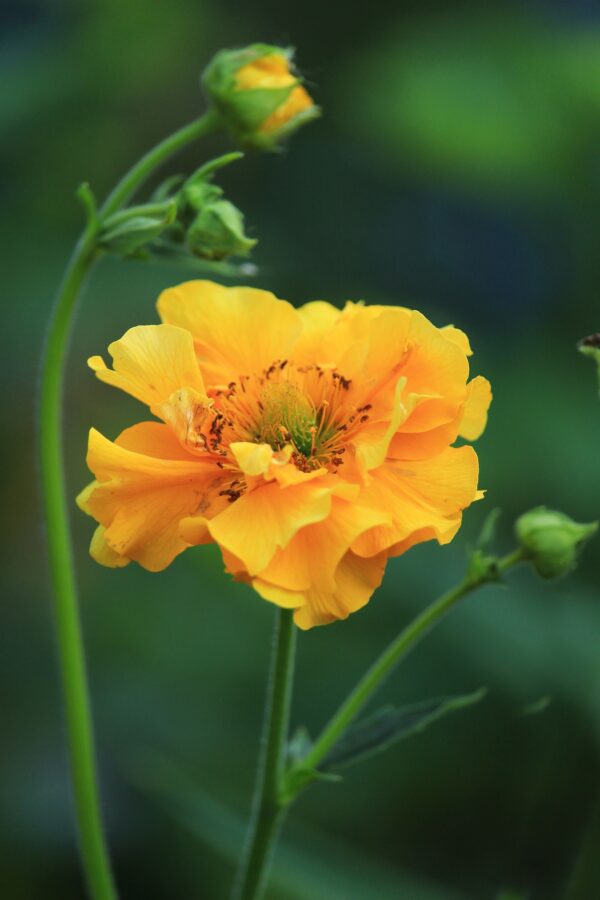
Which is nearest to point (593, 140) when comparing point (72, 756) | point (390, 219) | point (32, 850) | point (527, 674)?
point (390, 219)

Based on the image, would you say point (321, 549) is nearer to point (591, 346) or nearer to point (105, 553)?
point (105, 553)

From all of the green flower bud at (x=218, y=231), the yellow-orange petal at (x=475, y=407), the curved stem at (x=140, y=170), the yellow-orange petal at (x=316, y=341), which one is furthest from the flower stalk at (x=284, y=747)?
the curved stem at (x=140, y=170)

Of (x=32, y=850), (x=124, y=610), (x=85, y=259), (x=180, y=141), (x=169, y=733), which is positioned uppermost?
(x=180, y=141)

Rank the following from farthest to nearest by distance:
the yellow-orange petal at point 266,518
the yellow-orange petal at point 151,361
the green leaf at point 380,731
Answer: the green leaf at point 380,731 → the yellow-orange petal at point 151,361 → the yellow-orange petal at point 266,518

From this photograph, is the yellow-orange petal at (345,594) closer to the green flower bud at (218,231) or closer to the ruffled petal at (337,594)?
the ruffled petal at (337,594)

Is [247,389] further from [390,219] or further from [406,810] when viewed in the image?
[390,219]

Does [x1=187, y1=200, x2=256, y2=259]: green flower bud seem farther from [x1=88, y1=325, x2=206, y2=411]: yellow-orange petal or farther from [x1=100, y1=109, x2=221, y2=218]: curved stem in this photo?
[x1=88, y1=325, x2=206, y2=411]: yellow-orange petal

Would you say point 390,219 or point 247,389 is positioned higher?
point 390,219

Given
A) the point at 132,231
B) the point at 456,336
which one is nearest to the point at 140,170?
the point at 132,231
